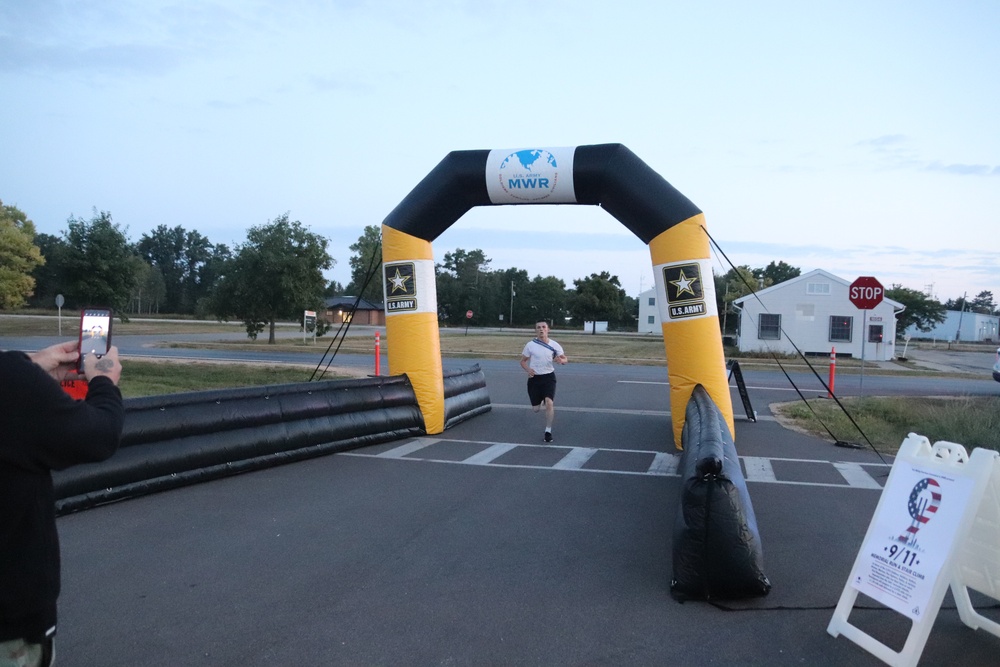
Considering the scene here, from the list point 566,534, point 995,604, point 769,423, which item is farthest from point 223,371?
point 995,604

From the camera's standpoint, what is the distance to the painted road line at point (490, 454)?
31.9ft

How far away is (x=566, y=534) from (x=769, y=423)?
28.6 feet

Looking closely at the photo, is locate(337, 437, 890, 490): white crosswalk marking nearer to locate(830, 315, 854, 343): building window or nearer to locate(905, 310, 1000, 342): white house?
locate(830, 315, 854, 343): building window

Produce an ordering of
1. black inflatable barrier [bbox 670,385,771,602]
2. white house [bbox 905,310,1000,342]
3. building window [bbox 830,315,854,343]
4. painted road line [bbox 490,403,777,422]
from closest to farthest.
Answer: black inflatable barrier [bbox 670,385,771,602] < painted road line [bbox 490,403,777,422] < building window [bbox 830,315,854,343] < white house [bbox 905,310,1000,342]

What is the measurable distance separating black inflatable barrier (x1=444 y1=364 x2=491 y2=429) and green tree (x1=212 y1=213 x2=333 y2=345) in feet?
72.0

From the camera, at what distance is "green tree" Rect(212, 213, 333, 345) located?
112ft

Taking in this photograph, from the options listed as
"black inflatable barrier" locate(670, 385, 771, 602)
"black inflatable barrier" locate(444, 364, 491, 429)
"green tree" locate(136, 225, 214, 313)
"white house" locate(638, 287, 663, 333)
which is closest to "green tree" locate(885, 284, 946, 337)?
"white house" locate(638, 287, 663, 333)

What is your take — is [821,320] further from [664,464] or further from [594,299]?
[594,299]

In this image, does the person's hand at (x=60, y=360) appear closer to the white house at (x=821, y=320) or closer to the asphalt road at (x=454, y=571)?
the asphalt road at (x=454, y=571)

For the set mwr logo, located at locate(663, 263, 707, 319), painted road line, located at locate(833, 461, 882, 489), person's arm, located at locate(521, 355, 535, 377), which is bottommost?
painted road line, located at locate(833, 461, 882, 489)

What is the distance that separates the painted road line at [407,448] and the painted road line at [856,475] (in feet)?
17.7

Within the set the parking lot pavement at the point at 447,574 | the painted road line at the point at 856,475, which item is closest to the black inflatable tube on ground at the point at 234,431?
the parking lot pavement at the point at 447,574

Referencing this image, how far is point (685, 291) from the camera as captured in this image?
10266 millimetres

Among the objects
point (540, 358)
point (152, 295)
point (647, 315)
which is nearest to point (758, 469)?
point (540, 358)
